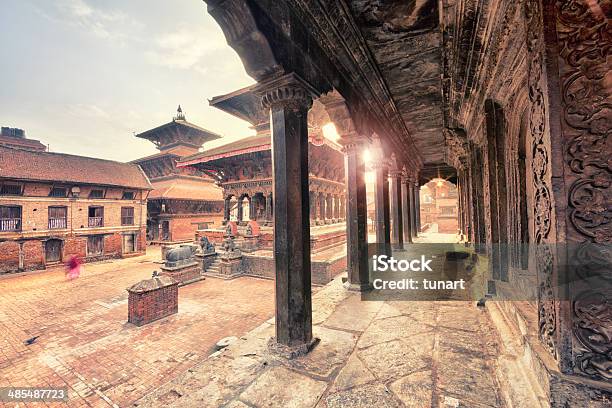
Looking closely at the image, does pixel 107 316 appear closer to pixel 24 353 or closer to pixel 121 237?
pixel 24 353

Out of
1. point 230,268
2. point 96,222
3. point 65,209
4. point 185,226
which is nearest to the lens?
point 230,268

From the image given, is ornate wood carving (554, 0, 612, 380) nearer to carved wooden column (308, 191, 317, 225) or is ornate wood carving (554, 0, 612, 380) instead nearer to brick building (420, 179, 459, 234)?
carved wooden column (308, 191, 317, 225)

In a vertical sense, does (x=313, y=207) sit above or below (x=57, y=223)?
above

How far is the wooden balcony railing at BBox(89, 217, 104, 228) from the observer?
58.9ft

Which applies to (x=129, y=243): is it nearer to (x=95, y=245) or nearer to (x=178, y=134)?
(x=95, y=245)

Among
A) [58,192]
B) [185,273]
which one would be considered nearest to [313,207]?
[185,273]

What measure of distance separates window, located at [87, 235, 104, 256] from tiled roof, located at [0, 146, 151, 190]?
155 inches

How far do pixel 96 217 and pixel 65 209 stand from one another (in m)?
1.91

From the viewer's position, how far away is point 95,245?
18078 millimetres

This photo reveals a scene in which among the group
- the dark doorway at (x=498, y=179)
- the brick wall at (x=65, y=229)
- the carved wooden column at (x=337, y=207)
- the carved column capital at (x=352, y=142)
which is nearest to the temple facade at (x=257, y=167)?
the carved wooden column at (x=337, y=207)

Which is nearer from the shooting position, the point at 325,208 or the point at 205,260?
the point at 205,260

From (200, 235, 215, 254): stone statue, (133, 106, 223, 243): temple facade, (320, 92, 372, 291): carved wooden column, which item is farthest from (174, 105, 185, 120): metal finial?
(320, 92, 372, 291): carved wooden column

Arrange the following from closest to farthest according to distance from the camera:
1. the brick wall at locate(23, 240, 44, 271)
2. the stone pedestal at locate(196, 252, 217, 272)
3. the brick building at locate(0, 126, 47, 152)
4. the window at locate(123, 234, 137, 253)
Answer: the stone pedestal at locate(196, 252, 217, 272) < the brick wall at locate(23, 240, 44, 271) < the window at locate(123, 234, 137, 253) < the brick building at locate(0, 126, 47, 152)

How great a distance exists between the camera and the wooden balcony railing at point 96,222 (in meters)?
17.9
